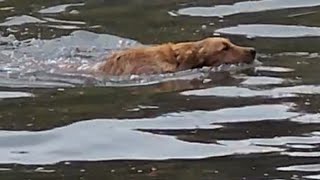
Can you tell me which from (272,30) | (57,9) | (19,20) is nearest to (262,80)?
(272,30)

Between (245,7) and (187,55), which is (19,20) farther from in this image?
(187,55)

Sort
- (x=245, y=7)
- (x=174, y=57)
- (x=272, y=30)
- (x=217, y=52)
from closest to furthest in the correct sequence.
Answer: (x=174, y=57) < (x=217, y=52) < (x=272, y=30) < (x=245, y=7)

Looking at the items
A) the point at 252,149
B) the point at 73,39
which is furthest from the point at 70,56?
the point at 252,149

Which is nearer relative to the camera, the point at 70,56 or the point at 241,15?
the point at 70,56

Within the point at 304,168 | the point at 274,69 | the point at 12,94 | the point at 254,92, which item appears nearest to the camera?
the point at 304,168

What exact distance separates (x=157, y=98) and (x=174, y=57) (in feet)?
6.28

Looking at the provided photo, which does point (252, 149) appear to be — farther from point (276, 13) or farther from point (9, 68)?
point (276, 13)

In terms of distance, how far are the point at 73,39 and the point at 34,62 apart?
1084 millimetres

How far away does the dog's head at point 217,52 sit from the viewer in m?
11.1

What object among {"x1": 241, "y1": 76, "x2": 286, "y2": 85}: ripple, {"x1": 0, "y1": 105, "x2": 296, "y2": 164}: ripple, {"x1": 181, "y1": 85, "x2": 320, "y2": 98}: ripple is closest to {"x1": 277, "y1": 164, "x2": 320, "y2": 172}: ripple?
{"x1": 0, "y1": 105, "x2": 296, "y2": 164}: ripple

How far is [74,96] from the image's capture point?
365 inches

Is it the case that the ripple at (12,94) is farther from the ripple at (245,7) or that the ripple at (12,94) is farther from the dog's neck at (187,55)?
the ripple at (245,7)

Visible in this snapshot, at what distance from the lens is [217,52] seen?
11234 millimetres

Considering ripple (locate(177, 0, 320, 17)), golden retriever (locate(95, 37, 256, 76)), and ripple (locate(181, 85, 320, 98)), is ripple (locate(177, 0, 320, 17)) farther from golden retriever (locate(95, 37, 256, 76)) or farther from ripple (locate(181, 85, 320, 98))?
ripple (locate(181, 85, 320, 98))
